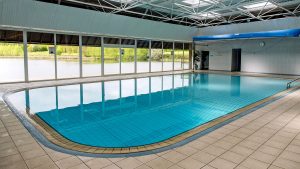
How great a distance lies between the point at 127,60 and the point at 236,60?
881 cm

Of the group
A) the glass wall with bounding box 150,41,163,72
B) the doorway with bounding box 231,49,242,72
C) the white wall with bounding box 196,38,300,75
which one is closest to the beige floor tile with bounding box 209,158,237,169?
the glass wall with bounding box 150,41,163,72

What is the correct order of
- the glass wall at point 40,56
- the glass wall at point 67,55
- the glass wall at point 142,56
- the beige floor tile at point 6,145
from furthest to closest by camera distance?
the glass wall at point 142,56, the glass wall at point 67,55, the glass wall at point 40,56, the beige floor tile at point 6,145

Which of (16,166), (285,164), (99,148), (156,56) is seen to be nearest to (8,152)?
(16,166)

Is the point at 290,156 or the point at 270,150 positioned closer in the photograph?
the point at 290,156

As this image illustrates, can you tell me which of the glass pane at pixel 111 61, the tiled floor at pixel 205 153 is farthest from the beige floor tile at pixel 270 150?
the glass pane at pixel 111 61

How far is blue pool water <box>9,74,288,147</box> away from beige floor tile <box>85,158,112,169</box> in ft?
2.74

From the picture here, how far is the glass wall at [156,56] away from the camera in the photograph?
14961mm

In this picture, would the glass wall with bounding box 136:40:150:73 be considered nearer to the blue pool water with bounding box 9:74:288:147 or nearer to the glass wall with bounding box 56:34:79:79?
the glass wall with bounding box 56:34:79:79

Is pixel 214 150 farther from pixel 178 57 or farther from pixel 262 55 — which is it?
pixel 178 57

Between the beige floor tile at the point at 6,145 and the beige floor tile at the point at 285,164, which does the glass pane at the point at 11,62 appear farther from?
the beige floor tile at the point at 285,164

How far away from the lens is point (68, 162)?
2598 millimetres

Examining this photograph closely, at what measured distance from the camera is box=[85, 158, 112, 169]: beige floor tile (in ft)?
8.27

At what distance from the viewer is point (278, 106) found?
552 cm

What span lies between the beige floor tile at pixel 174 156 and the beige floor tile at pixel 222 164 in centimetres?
37
